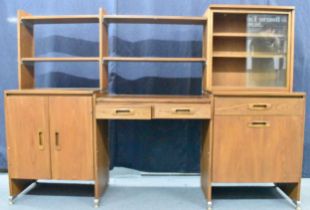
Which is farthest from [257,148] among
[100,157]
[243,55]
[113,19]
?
[113,19]

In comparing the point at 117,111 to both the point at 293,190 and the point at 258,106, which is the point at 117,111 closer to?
the point at 258,106

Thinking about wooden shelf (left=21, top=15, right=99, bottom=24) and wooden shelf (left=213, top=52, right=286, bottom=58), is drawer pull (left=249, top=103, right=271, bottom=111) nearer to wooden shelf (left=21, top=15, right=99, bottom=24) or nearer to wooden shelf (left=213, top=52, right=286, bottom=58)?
wooden shelf (left=213, top=52, right=286, bottom=58)

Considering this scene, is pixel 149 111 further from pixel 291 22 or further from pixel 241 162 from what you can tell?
pixel 291 22

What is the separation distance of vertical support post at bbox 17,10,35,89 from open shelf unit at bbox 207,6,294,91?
4.52ft

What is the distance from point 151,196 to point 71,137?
745 mm

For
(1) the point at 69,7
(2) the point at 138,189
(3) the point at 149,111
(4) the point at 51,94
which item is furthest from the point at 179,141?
(1) the point at 69,7

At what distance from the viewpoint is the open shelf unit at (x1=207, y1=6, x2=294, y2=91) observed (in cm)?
220

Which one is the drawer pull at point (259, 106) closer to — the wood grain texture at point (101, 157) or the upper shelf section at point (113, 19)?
the upper shelf section at point (113, 19)

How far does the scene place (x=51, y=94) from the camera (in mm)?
2078

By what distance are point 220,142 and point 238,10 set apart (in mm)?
946

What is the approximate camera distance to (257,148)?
2.09m

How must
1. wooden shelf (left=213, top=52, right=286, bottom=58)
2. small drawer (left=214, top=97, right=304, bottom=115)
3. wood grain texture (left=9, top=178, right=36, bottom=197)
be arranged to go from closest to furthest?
small drawer (left=214, top=97, right=304, bottom=115) < wood grain texture (left=9, top=178, right=36, bottom=197) < wooden shelf (left=213, top=52, right=286, bottom=58)

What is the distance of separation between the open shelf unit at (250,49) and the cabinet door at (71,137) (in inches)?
36.5

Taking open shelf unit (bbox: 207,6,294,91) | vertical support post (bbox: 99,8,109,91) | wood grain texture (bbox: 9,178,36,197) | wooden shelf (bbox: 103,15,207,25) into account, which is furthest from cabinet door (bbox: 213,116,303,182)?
wood grain texture (bbox: 9,178,36,197)
